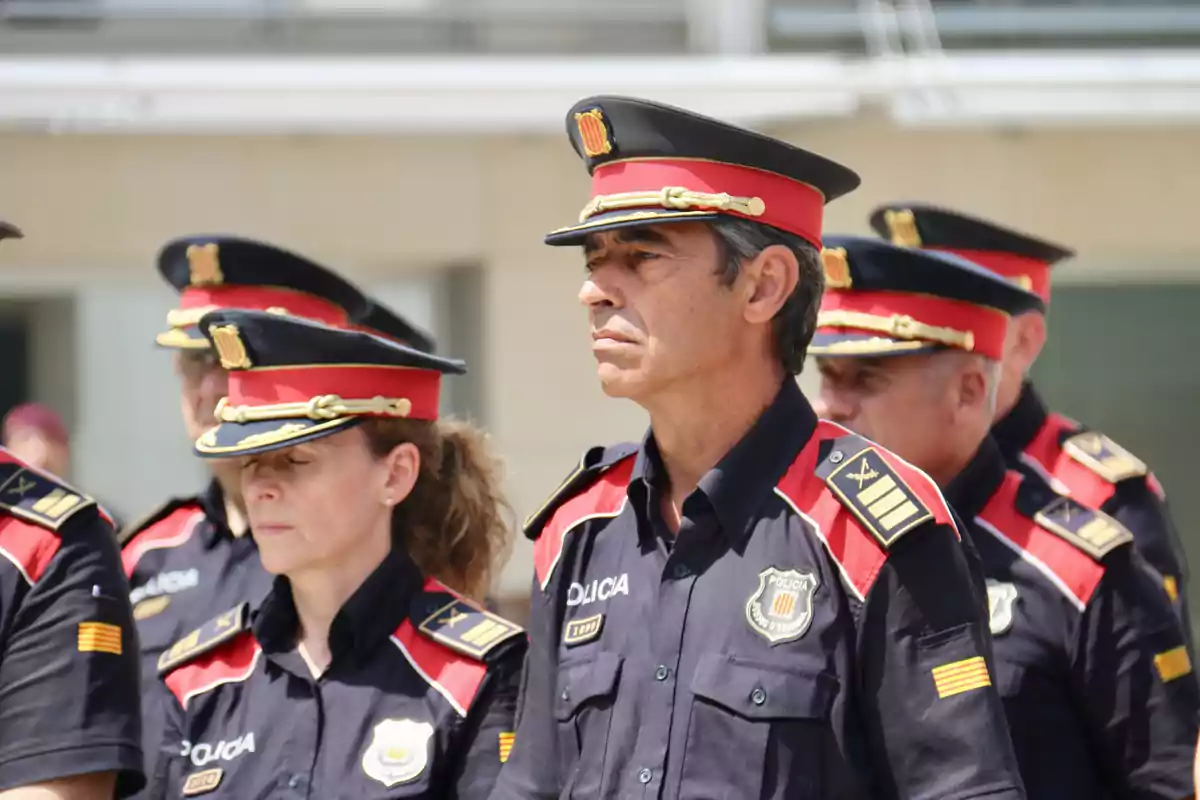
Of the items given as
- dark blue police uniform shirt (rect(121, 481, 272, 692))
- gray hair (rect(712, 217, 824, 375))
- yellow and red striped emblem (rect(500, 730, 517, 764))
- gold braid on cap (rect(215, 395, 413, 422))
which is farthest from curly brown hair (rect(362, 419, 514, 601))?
gray hair (rect(712, 217, 824, 375))

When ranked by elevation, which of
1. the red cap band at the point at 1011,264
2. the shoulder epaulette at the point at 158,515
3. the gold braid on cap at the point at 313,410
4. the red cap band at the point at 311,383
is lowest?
the shoulder epaulette at the point at 158,515

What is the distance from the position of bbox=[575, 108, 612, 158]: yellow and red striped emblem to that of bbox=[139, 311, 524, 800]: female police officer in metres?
0.79

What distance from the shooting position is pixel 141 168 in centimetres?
→ 833

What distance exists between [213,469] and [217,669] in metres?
0.98

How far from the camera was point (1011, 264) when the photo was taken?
4.65m

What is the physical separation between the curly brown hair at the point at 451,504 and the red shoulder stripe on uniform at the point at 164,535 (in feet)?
2.43

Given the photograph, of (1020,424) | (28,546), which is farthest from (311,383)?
(1020,424)

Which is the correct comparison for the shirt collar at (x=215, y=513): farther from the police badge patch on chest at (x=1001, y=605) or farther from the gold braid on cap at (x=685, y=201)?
the gold braid on cap at (x=685, y=201)

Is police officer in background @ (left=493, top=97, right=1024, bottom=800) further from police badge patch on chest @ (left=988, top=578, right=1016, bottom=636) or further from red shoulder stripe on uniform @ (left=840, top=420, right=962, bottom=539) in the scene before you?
police badge patch on chest @ (left=988, top=578, right=1016, bottom=636)

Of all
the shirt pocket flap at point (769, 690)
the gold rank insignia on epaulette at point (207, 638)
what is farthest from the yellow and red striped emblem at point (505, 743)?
the shirt pocket flap at point (769, 690)

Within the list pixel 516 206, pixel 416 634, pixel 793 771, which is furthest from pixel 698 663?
pixel 516 206

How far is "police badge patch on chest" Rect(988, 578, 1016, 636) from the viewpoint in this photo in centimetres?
350

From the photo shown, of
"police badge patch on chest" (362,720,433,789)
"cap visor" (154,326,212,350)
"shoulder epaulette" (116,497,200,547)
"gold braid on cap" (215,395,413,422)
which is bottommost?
"police badge patch on chest" (362,720,433,789)

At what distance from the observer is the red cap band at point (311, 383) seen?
3.46 meters
